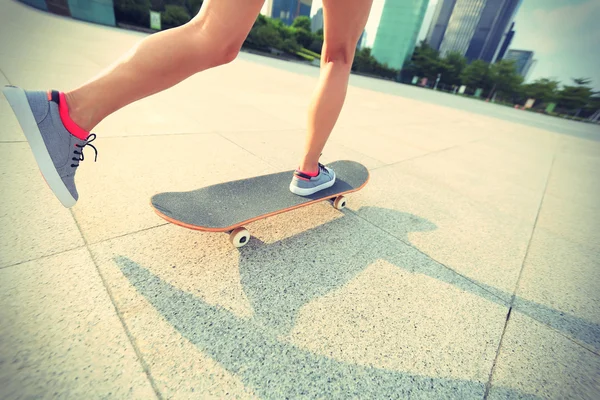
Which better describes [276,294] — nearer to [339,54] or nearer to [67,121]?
[67,121]

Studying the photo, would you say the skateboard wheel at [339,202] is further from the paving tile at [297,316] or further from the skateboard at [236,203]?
the paving tile at [297,316]

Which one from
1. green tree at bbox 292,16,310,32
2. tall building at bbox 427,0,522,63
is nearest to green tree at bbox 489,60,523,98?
green tree at bbox 292,16,310,32

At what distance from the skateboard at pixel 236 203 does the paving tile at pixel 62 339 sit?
1.32ft

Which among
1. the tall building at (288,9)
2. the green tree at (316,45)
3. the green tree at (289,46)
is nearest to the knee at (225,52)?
the green tree at (289,46)

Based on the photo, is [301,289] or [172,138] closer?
[301,289]

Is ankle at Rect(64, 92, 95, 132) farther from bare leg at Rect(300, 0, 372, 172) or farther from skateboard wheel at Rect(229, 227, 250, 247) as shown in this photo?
bare leg at Rect(300, 0, 372, 172)

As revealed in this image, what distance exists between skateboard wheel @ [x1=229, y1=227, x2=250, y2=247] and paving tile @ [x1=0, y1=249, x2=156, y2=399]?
528 millimetres

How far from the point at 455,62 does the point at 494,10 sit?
5319 centimetres

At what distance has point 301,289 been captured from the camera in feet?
3.97

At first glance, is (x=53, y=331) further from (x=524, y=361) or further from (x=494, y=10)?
(x=494, y=10)

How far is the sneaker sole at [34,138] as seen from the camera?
1005 mm

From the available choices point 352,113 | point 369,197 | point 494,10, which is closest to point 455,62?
point 494,10

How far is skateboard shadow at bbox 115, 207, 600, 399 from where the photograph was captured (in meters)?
0.88

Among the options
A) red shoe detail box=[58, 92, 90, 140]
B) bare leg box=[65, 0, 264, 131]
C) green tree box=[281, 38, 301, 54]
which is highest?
green tree box=[281, 38, 301, 54]
